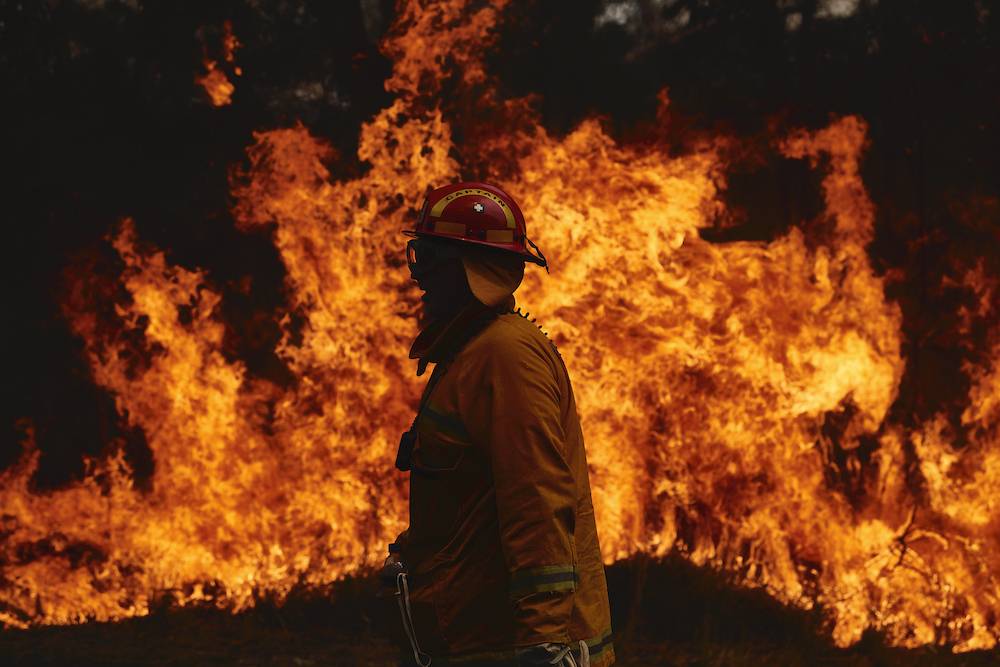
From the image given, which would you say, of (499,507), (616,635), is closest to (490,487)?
(499,507)

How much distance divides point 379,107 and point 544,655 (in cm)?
688

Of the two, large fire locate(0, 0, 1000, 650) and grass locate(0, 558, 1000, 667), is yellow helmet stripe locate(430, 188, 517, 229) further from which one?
large fire locate(0, 0, 1000, 650)

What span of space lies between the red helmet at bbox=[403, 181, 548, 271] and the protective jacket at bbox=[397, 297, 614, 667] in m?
0.21

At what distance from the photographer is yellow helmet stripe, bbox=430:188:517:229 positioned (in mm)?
3302

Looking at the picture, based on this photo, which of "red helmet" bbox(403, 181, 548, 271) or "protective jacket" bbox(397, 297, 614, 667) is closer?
"protective jacket" bbox(397, 297, 614, 667)

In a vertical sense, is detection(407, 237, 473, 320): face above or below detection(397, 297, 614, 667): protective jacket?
above

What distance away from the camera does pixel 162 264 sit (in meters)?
8.62

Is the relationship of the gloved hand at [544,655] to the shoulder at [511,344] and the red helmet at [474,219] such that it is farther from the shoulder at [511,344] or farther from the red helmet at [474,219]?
the red helmet at [474,219]

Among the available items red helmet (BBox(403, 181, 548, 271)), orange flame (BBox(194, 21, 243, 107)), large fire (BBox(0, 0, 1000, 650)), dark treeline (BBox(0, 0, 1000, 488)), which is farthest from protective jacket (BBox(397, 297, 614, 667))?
orange flame (BBox(194, 21, 243, 107))

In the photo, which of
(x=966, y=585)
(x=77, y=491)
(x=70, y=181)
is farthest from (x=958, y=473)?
(x=70, y=181)

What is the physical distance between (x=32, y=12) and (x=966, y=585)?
806 centimetres

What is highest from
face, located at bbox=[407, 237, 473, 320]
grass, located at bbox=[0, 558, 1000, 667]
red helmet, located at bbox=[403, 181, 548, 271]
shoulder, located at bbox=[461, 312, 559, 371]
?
red helmet, located at bbox=[403, 181, 548, 271]

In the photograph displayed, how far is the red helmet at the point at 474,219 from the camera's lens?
10.7 ft

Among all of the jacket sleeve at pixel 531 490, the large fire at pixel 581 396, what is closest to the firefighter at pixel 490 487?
the jacket sleeve at pixel 531 490
